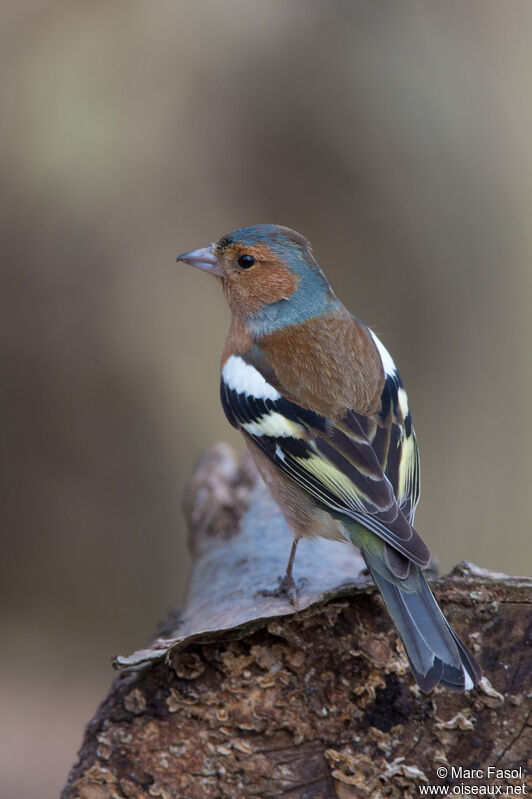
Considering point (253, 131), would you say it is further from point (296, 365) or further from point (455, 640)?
point (455, 640)

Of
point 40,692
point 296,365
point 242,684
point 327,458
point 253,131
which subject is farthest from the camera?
point 40,692

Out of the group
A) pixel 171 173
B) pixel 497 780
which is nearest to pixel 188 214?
pixel 171 173

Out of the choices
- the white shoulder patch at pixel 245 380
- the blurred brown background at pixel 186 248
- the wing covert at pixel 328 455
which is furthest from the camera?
the blurred brown background at pixel 186 248

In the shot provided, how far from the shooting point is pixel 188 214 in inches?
287

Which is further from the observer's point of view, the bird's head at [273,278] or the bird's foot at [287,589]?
the bird's head at [273,278]

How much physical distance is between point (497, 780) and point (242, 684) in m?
0.88

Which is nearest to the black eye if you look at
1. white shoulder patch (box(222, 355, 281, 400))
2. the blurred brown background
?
white shoulder patch (box(222, 355, 281, 400))

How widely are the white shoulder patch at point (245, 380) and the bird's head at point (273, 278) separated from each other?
220 mm

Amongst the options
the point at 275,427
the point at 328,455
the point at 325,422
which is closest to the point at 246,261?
the point at 275,427

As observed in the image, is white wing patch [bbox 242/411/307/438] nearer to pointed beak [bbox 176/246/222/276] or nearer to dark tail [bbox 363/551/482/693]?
dark tail [bbox 363/551/482/693]

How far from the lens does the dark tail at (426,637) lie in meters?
2.56

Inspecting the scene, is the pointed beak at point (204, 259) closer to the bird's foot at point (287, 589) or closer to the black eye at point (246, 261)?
the black eye at point (246, 261)

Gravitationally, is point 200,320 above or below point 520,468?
above

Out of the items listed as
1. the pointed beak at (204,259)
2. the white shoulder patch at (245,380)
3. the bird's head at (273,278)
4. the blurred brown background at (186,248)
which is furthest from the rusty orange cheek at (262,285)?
the blurred brown background at (186,248)
